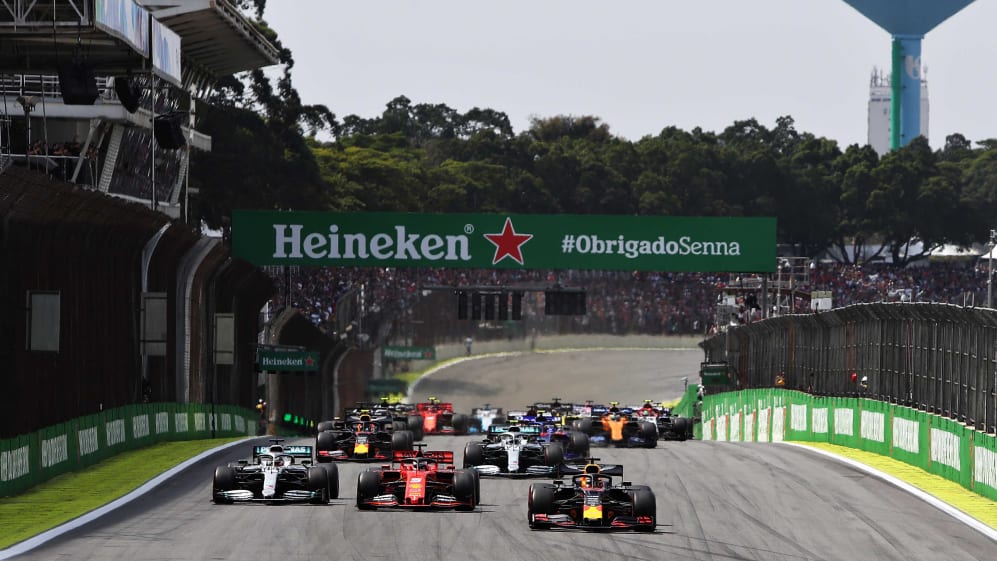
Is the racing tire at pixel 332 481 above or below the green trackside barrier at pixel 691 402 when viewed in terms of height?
above

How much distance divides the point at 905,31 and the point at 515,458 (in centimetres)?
13315

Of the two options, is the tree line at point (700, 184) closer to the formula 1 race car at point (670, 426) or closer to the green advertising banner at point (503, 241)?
the green advertising banner at point (503, 241)

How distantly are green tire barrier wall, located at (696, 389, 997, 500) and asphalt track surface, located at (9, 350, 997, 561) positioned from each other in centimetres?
101

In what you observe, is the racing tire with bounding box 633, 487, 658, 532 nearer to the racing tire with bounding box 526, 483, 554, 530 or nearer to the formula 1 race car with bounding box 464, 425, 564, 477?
the racing tire with bounding box 526, 483, 554, 530

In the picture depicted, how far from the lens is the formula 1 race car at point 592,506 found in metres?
19.2

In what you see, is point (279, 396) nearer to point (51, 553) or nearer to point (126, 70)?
point (126, 70)

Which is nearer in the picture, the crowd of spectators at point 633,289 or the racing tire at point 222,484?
the racing tire at point 222,484

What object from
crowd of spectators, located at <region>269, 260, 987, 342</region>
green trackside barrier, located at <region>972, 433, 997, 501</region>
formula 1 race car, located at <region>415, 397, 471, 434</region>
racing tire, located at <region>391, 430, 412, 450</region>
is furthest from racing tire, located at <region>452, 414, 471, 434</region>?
crowd of spectators, located at <region>269, 260, 987, 342</region>

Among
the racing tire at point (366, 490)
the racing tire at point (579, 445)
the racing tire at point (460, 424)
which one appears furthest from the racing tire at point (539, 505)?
the racing tire at point (460, 424)

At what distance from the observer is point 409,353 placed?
85.8 m

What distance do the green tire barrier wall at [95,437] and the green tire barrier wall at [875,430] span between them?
12233mm

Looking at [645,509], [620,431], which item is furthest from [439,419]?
[645,509]

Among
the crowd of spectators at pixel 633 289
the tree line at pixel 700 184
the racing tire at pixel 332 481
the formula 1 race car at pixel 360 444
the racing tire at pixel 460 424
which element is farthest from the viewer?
the tree line at pixel 700 184

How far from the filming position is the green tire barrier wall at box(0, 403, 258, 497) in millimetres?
22703
